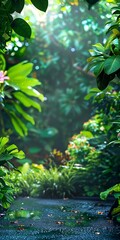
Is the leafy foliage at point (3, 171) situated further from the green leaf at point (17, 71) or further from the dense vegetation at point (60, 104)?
the green leaf at point (17, 71)

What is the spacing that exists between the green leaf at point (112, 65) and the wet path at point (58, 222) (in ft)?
4.76

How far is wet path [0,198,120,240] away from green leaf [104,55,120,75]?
145 cm

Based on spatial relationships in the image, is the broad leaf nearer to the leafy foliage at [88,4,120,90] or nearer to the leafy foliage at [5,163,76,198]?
the leafy foliage at [5,163,76,198]

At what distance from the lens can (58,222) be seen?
360 cm

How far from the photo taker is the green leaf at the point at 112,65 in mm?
2392

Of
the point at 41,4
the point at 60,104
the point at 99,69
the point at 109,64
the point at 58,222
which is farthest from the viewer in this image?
the point at 60,104

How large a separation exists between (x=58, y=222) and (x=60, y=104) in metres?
6.94

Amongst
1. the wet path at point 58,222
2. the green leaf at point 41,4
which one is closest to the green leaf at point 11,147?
the wet path at point 58,222

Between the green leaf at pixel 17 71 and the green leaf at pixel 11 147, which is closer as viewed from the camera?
the green leaf at pixel 11 147

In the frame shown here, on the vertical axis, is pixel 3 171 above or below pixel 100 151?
below

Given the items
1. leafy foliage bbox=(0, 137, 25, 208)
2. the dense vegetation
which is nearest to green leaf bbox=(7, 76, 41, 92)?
the dense vegetation

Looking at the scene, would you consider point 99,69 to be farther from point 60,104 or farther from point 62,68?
point 62,68

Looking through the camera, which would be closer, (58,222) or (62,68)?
(58,222)

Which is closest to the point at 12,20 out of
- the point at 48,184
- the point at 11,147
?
the point at 11,147
